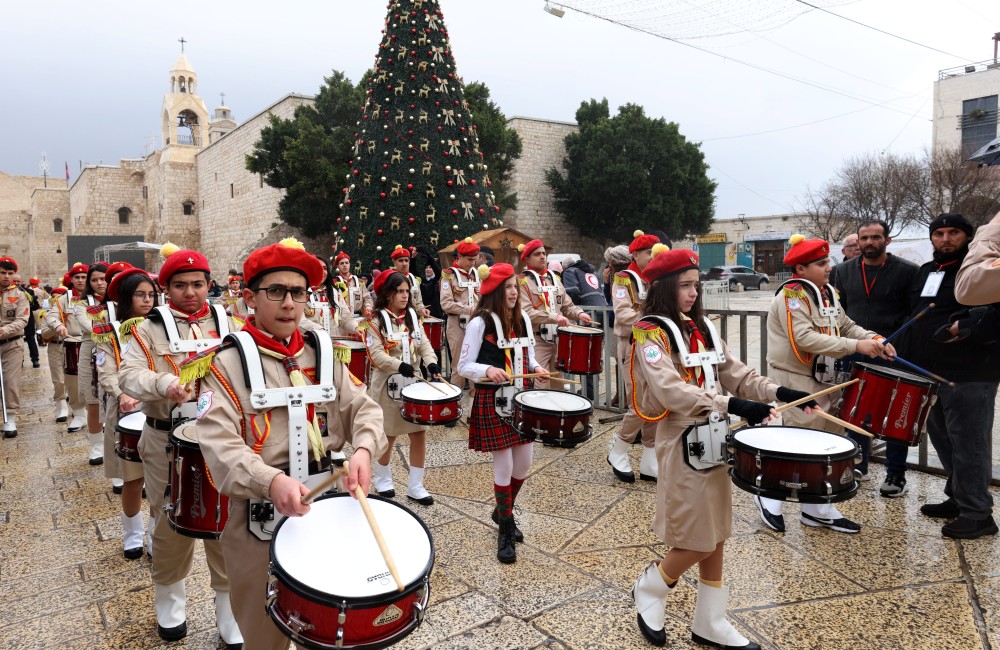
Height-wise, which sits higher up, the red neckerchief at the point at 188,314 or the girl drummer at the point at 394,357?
the red neckerchief at the point at 188,314

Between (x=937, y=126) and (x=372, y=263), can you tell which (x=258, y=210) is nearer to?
(x=372, y=263)

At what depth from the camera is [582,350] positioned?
5.98 metres

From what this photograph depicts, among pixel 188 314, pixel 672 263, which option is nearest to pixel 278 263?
pixel 188 314

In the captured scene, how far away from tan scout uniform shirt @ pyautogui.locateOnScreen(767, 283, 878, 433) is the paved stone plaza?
0.82 m

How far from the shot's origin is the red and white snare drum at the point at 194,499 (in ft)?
8.77

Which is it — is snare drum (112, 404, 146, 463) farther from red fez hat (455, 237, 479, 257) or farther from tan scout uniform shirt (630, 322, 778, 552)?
red fez hat (455, 237, 479, 257)

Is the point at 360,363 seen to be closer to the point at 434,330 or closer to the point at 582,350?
the point at 434,330

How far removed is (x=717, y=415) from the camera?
285 centimetres

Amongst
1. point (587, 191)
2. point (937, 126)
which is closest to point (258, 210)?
point (587, 191)

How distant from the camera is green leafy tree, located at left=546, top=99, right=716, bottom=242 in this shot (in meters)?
32.5

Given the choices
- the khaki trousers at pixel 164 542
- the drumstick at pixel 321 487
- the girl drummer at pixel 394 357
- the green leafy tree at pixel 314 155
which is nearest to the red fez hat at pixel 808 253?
the girl drummer at pixel 394 357

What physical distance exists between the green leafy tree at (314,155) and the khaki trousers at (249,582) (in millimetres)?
23533

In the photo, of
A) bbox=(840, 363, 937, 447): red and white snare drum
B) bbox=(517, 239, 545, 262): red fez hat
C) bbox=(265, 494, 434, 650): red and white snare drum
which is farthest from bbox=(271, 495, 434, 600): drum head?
bbox=(517, 239, 545, 262): red fez hat

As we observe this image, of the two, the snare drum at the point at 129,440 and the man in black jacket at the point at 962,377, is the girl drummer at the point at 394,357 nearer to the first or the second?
the snare drum at the point at 129,440
